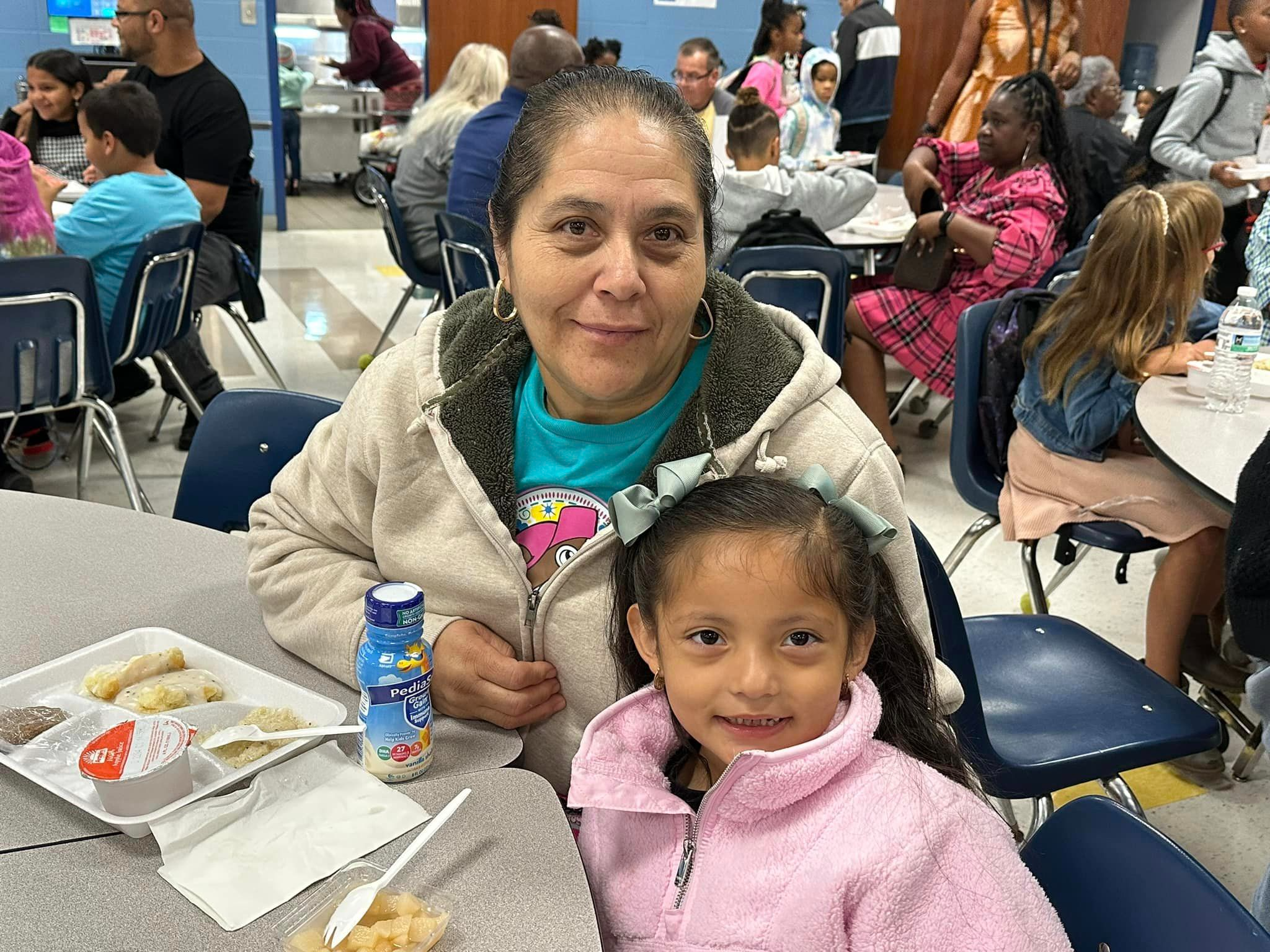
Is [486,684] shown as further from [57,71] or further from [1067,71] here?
[1067,71]

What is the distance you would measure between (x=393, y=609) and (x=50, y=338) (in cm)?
234

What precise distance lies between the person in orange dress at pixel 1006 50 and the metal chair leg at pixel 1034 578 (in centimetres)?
473

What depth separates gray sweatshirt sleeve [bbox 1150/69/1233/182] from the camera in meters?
4.66

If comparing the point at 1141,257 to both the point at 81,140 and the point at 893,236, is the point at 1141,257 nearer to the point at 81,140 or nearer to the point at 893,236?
the point at 893,236

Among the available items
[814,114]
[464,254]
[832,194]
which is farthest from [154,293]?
[814,114]

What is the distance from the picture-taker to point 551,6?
9172 mm

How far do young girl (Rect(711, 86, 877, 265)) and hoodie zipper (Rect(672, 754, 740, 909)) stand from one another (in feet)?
10.3

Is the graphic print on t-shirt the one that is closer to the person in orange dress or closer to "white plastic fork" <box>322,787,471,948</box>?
"white plastic fork" <box>322,787,471,948</box>

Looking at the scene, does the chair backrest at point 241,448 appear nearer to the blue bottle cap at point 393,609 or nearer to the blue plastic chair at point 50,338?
the blue bottle cap at point 393,609

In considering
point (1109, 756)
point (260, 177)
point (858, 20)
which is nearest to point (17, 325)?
point (1109, 756)

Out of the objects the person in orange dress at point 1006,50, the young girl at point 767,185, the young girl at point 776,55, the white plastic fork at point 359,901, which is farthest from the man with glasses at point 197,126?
the person in orange dress at point 1006,50

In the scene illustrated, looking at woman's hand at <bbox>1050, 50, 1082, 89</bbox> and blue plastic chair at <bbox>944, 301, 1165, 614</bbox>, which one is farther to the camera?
woman's hand at <bbox>1050, 50, 1082, 89</bbox>

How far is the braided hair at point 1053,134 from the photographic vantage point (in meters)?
3.95

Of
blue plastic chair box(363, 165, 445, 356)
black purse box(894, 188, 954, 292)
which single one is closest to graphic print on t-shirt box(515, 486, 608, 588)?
black purse box(894, 188, 954, 292)
